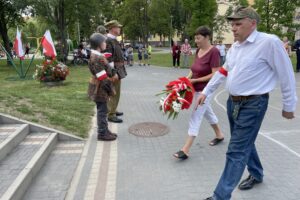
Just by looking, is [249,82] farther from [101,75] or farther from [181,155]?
[101,75]

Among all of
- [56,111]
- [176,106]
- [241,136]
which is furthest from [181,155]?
[56,111]

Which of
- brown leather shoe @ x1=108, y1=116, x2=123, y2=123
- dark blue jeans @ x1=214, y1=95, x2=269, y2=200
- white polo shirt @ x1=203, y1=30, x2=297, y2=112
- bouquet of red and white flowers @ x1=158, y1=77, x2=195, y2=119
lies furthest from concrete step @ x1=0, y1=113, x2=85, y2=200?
white polo shirt @ x1=203, y1=30, x2=297, y2=112

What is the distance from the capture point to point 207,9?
69.5 feet

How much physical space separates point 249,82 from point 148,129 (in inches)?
147

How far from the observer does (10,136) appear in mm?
5371

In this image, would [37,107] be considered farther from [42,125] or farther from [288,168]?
[288,168]

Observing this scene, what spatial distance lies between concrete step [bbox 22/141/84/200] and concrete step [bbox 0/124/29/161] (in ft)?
1.96

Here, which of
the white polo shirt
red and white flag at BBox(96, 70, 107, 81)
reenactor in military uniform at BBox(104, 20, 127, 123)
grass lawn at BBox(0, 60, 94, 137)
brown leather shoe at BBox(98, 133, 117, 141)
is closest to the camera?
the white polo shirt

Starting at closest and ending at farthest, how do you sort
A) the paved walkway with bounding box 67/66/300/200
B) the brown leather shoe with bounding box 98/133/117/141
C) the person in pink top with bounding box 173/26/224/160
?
the paved walkway with bounding box 67/66/300/200, the person in pink top with bounding box 173/26/224/160, the brown leather shoe with bounding box 98/133/117/141

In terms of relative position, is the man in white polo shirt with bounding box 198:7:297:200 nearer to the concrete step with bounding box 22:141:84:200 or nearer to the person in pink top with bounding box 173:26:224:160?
the person in pink top with bounding box 173:26:224:160

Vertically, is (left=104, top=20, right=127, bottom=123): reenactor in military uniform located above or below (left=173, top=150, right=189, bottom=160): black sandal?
above

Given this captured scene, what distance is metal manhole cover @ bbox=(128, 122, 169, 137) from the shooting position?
656 centimetres

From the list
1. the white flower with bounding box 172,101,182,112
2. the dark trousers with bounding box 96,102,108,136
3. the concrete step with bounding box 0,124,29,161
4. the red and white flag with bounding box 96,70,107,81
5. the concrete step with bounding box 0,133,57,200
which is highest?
the red and white flag with bounding box 96,70,107,81

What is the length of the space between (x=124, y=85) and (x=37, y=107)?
6.38 m
